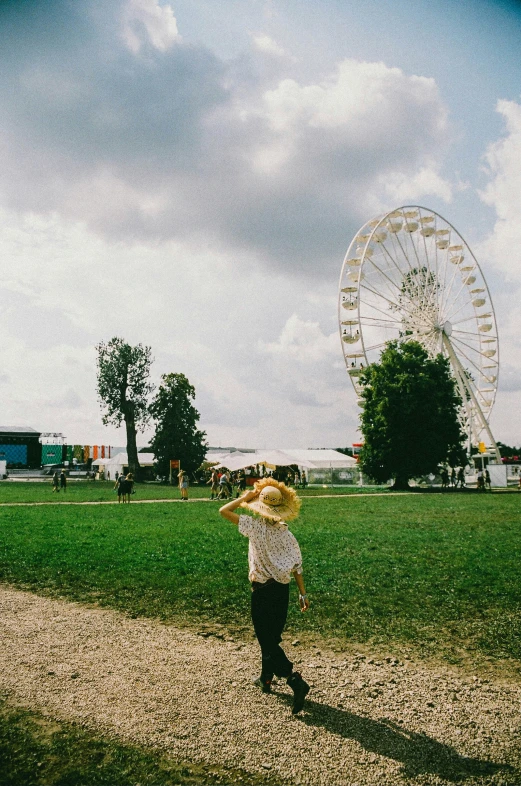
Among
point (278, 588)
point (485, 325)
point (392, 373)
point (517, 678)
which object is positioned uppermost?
point (485, 325)

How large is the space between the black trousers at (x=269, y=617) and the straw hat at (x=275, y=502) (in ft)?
2.03

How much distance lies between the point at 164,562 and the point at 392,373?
125ft

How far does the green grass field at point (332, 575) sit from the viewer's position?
289 inches

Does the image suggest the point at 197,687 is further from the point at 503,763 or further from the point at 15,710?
the point at 503,763

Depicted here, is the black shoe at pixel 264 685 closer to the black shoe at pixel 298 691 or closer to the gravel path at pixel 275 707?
the gravel path at pixel 275 707

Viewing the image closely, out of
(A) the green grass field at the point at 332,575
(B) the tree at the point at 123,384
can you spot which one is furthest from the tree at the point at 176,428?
(A) the green grass field at the point at 332,575

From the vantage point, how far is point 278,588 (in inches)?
218

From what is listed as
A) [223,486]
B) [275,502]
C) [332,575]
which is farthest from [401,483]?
[275,502]

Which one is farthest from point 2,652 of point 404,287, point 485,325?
point 485,325

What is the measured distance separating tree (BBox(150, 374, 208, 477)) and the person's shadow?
61961 mm

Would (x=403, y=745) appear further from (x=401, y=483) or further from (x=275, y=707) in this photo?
(x=401, y=483)

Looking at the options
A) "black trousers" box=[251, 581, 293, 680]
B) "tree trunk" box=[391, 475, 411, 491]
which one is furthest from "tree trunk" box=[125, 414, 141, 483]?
"black trousers" box=[251, 581, 293, 680]

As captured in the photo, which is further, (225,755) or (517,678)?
(517,678)

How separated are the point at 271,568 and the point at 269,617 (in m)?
0.44
